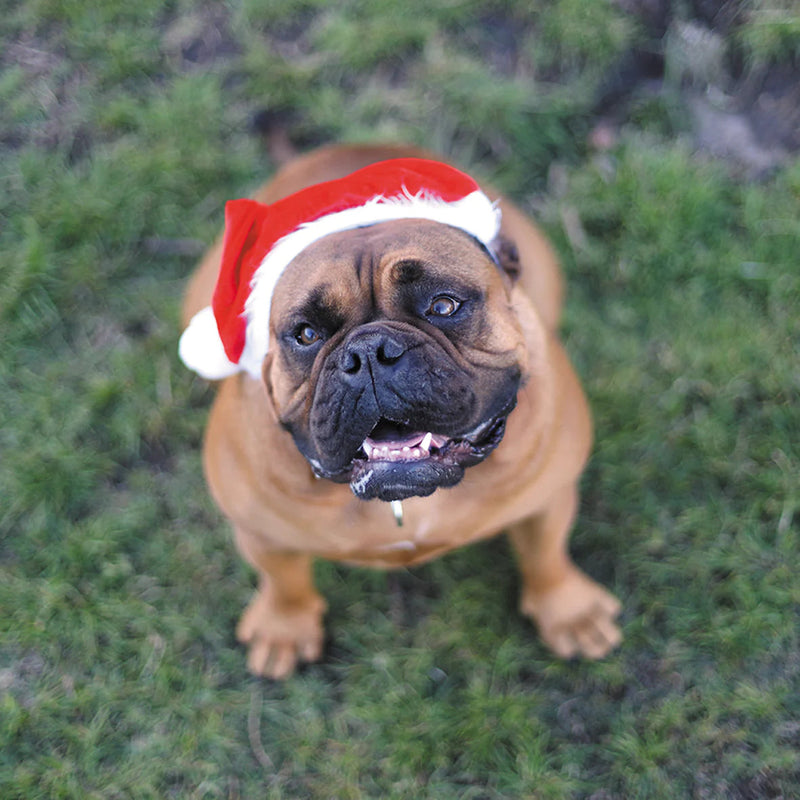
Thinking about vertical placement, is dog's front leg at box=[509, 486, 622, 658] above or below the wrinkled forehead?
below

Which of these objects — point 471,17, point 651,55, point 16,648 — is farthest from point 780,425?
point 16,648

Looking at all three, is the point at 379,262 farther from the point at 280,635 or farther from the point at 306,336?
the point at 280,635

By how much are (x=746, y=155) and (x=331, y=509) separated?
2171mm

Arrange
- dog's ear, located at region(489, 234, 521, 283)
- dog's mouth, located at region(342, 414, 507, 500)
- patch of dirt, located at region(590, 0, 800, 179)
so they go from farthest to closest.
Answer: patch of dirt, located at region(590, 0, 800, 179)
dog's ear, located at region(489, 234, 521, 283)
dog's mouth, located at region(342, 414, 507, 500)

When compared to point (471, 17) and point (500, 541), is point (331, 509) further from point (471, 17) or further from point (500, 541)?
point (471, 17)

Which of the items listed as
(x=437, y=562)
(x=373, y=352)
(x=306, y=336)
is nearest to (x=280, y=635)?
(x=437, y=562)

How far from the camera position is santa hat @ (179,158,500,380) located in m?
2.21

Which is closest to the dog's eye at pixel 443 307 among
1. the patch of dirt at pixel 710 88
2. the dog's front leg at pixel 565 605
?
the dog's front leg at pixel 565 605

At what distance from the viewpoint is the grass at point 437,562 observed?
111 inches

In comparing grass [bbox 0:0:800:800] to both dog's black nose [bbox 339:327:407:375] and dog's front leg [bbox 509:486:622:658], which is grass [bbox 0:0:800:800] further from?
dog's black nose [bbox 339:327:407:375]

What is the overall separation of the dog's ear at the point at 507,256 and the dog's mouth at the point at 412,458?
0.38 meters

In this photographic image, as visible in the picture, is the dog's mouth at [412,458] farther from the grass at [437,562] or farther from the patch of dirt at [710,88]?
the patch of dirt at [710,88]

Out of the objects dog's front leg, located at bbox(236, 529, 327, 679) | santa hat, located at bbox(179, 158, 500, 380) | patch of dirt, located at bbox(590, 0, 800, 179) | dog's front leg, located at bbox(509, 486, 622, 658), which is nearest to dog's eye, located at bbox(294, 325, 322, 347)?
santa hat, located at bbox(179, 158, 500, 380)

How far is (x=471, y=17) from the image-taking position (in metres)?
3.74
